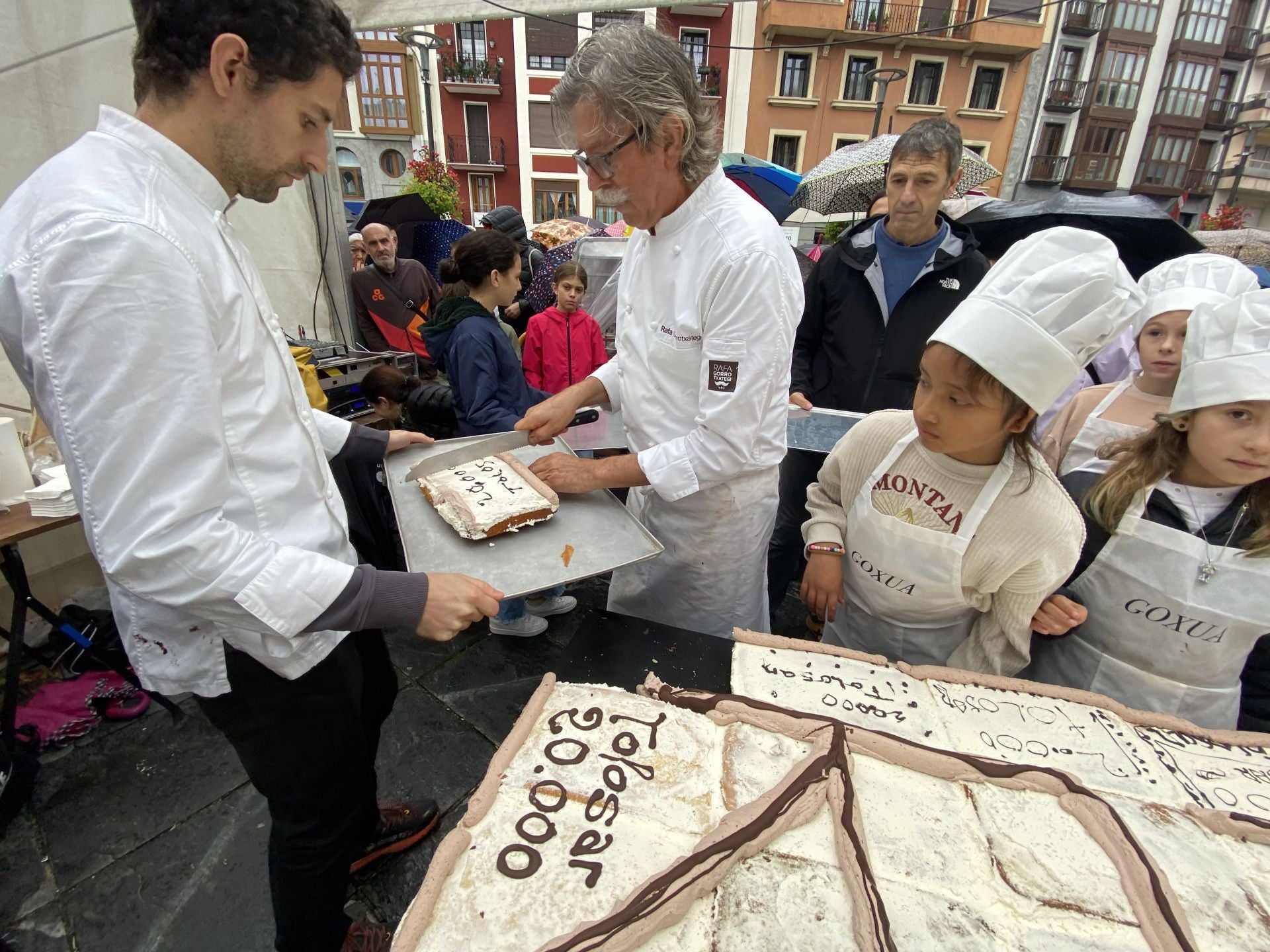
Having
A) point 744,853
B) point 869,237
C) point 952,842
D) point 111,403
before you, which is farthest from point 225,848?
point 869,237

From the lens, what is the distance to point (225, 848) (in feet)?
6.81

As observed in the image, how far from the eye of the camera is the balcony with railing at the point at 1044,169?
86.2 feet

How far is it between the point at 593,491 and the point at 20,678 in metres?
3.17

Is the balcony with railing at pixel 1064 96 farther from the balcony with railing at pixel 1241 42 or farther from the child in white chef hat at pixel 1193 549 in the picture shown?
the child in white chef hat at pixel 1193 549

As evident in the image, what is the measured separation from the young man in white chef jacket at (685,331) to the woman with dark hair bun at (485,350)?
1.16m

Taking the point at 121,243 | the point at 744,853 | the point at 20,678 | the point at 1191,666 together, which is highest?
the point at 121,243

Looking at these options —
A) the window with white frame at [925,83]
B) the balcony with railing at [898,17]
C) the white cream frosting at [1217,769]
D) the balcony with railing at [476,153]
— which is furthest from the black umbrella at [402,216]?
the window with white frame at [925,83]

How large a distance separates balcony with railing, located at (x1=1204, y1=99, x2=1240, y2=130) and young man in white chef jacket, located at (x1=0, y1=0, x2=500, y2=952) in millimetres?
41229

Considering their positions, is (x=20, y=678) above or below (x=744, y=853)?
below

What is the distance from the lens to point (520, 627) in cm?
318

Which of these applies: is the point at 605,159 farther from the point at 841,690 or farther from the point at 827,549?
the point at 841,690

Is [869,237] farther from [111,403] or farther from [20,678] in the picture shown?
[20,678]

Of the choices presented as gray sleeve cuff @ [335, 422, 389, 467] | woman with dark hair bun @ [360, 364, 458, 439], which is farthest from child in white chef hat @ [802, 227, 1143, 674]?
woman with dark hair bun @ [360, 364, 458, 439]

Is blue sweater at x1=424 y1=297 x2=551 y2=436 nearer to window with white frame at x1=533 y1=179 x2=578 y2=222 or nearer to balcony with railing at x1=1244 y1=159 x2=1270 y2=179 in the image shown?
window with white frame at x1=533 y1=179 x2=578 y2=222
